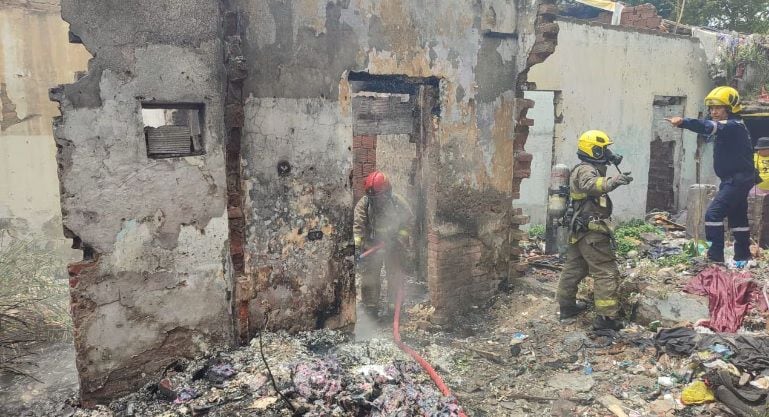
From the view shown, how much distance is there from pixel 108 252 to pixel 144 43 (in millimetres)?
1448

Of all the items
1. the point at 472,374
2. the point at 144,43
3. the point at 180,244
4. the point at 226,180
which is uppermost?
the point at 144,43

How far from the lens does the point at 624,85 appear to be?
11281 millimetres

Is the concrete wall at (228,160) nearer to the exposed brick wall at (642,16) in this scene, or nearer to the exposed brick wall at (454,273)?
the exposed brick wall at (454,273)

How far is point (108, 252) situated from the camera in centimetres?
367

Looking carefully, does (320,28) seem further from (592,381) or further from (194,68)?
(592,381)

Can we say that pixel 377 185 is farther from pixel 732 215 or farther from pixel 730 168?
pixel 732 215

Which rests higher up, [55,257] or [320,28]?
[320,28]

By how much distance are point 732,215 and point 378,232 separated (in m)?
4.25

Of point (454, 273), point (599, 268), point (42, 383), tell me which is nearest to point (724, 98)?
point (599, 268)

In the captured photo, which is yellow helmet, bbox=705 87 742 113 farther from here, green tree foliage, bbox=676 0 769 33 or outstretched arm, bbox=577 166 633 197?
green tree foliage, bbox=676 0 769 33

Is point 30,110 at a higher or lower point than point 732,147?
higher

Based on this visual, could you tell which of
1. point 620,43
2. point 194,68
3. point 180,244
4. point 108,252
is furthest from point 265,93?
point 620,43

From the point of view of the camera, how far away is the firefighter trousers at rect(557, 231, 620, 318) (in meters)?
5.30

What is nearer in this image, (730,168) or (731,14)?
A: (730,168)
